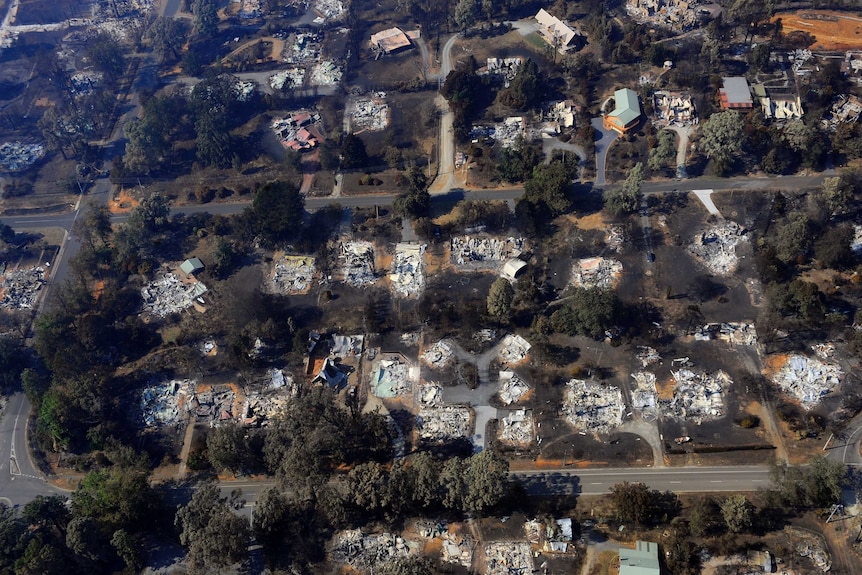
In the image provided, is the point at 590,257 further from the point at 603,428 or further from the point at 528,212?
the point at 603,428

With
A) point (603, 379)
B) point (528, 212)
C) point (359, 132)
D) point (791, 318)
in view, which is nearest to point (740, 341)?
point (791, 318)

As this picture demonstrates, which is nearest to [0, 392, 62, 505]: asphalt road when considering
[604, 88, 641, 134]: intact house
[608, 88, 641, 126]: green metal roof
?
[604, 88, 641, 134]: intact house

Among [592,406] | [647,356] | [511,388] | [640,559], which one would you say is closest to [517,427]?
[511,388]

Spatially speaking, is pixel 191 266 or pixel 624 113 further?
pixel 624 113

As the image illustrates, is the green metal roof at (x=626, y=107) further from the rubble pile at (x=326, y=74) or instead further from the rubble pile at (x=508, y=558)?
the rubble pile at (x=508, y=558)

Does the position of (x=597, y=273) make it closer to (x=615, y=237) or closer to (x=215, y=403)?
(x=615, y=237)

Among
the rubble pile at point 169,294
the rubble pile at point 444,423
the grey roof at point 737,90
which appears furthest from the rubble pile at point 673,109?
the rubble pile at point 169,294

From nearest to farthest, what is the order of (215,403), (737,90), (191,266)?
(215,403) < (191,266) < (737,90)

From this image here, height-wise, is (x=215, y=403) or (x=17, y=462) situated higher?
(x=215, y=403)
